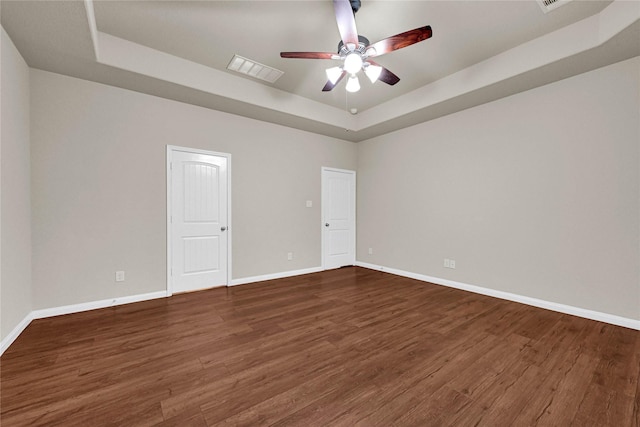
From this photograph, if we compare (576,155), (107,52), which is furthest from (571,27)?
(107,52)

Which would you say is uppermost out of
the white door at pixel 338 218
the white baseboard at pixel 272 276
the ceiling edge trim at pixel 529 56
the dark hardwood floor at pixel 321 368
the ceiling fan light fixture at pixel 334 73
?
the ceiling edge trim at pixel 529 56

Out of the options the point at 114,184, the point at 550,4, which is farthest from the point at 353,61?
the point at 114,184

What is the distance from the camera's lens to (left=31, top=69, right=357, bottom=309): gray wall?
118 inches

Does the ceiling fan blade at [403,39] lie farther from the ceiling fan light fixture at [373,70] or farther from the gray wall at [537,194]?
the gray wall at [537,194]

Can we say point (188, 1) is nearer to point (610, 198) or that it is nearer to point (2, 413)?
point (2, 413)

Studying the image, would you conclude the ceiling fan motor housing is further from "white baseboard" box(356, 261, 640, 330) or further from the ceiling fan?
"white baseboard" box(356, 261, 640, 330)

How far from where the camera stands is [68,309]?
309 cm

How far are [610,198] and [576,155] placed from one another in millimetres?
586

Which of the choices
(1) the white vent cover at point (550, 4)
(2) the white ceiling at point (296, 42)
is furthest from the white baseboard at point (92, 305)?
(1) the white vent cover at point (550, 4)

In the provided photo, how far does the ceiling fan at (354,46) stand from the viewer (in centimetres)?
215

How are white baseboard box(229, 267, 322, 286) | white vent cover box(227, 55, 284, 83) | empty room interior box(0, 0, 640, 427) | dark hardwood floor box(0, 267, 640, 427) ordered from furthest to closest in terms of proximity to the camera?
white baseboard box(229, 267, 322, 286) → white vent cover box(227, 55, 284, 83) → empty room interior box(0, 0, 640, 427) → dark hardwood floor box(0, 267, 640, 427)

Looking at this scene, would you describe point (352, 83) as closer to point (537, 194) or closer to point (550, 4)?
point (550, 4)

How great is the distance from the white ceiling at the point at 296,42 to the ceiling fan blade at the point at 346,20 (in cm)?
37

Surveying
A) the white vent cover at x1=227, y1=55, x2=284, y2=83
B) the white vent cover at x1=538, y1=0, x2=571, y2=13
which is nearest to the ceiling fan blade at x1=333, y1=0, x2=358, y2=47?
the white vent cover at x1=227, y1=55, x2=284, y2=83
